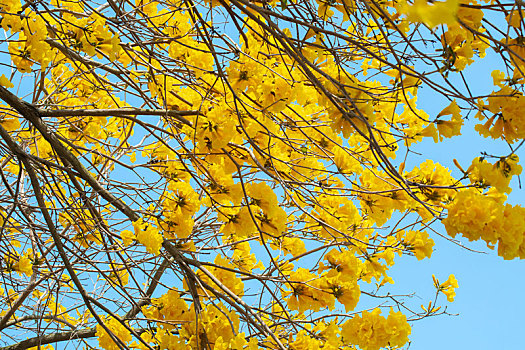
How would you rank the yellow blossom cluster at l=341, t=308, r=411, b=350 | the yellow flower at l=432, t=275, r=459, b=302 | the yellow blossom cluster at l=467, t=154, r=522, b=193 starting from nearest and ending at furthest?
the yellow blossom cluster at l=467, t=154, r=522, b=193, the yellow blossom cluster at l=341, t=308, r=411, b=350, the yellow flower at l=432, t=275, r=459, b=302

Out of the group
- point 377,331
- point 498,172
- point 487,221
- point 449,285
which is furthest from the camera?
point 449,285

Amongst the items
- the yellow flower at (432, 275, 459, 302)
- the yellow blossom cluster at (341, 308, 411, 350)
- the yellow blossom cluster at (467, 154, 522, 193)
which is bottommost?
the yellow blossom cluster at (341, 308, 411, 350)

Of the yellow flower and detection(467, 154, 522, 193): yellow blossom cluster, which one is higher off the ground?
the yellow flower

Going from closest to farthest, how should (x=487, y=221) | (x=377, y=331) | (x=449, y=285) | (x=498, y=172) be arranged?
(x=487, y=221) → (x=498, y=172) → (x=377, y=331) → (x=449, y=285)

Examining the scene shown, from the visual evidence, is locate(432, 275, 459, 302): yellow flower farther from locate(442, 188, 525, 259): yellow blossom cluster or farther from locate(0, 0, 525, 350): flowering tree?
locate(442, 188, 525, 259): yellow blossom cluster

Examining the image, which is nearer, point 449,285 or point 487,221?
point 487,221

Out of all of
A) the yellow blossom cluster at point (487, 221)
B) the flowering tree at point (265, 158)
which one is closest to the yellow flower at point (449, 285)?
the flowering tree at point (265, 158)

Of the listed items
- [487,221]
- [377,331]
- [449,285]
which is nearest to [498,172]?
[487,221]

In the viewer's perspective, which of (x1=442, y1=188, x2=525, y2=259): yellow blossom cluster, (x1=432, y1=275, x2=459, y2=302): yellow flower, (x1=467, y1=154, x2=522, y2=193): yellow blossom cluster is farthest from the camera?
(x1=432, y1=275, x2=459, y2=302): yellow flower

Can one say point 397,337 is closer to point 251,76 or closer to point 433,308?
point 433,308

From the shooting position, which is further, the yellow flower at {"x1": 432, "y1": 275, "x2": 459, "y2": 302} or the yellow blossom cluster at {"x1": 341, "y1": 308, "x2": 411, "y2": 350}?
the yellow flower at {"x1": 432, "y1": 275, "x2": 459, "y2": 302}

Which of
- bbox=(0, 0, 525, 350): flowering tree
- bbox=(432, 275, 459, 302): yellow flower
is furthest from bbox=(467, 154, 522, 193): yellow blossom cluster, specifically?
bbox=(432, 275, 459, 302): yellow flower

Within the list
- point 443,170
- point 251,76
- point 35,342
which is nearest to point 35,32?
point 251,76

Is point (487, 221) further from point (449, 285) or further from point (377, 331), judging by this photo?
point (449, 285)
